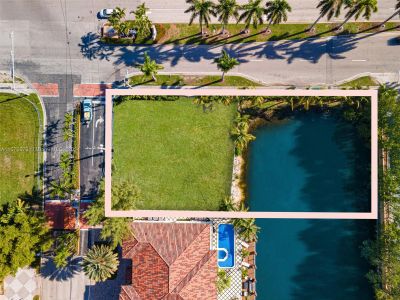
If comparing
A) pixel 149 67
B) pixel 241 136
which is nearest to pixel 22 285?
pixel 149 67

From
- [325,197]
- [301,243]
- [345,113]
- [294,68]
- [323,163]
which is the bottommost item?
[301,243]

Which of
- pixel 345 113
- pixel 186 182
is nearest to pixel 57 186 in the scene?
pixel 186 182

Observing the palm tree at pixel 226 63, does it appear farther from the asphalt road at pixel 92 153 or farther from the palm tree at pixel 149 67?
the asphalt road at pixel 92 153

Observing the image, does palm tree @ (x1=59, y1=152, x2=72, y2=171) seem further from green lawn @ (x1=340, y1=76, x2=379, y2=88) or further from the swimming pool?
green lawn @ (x1=340, y1=76, x2=379, y2=88)

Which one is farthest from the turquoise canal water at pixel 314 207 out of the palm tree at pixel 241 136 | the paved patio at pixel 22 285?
the paved patio at pixel 22 285

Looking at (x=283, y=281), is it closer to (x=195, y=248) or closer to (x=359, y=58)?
(x=195, y=248)
